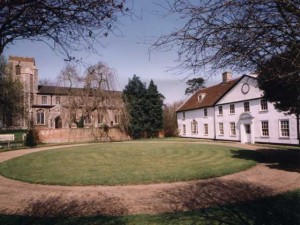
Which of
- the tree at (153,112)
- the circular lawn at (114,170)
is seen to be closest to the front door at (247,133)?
the circular lawn at (114,170)

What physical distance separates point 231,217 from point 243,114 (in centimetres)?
2828

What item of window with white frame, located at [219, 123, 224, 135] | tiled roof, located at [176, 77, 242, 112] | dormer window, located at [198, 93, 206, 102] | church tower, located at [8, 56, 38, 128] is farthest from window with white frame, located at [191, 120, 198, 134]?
church tower, located at [8, 56, 38, 128]

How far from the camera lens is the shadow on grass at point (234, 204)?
732 cm

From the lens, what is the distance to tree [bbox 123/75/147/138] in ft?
153

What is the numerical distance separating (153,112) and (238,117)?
17.0 m

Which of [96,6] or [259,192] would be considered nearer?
[96,6]

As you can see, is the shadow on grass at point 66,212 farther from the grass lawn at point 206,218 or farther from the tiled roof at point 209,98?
the tiled roof at point 209,98

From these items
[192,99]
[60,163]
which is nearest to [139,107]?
[192,99]

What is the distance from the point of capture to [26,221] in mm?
7414

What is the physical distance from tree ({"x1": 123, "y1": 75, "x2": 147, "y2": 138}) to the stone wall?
11.4 ft

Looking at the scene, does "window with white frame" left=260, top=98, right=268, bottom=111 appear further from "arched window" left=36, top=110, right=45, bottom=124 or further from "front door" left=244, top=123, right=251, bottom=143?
"arched window" left=36, top=110, right=45, bottom=124

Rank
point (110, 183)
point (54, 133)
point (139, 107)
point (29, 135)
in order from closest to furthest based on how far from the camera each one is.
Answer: point (110, 183) < point (29, 135) < point (54, 133) < point (139, 107)

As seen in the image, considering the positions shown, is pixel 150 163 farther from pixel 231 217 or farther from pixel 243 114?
pixel 243 114

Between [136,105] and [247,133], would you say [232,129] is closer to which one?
[247,133]
